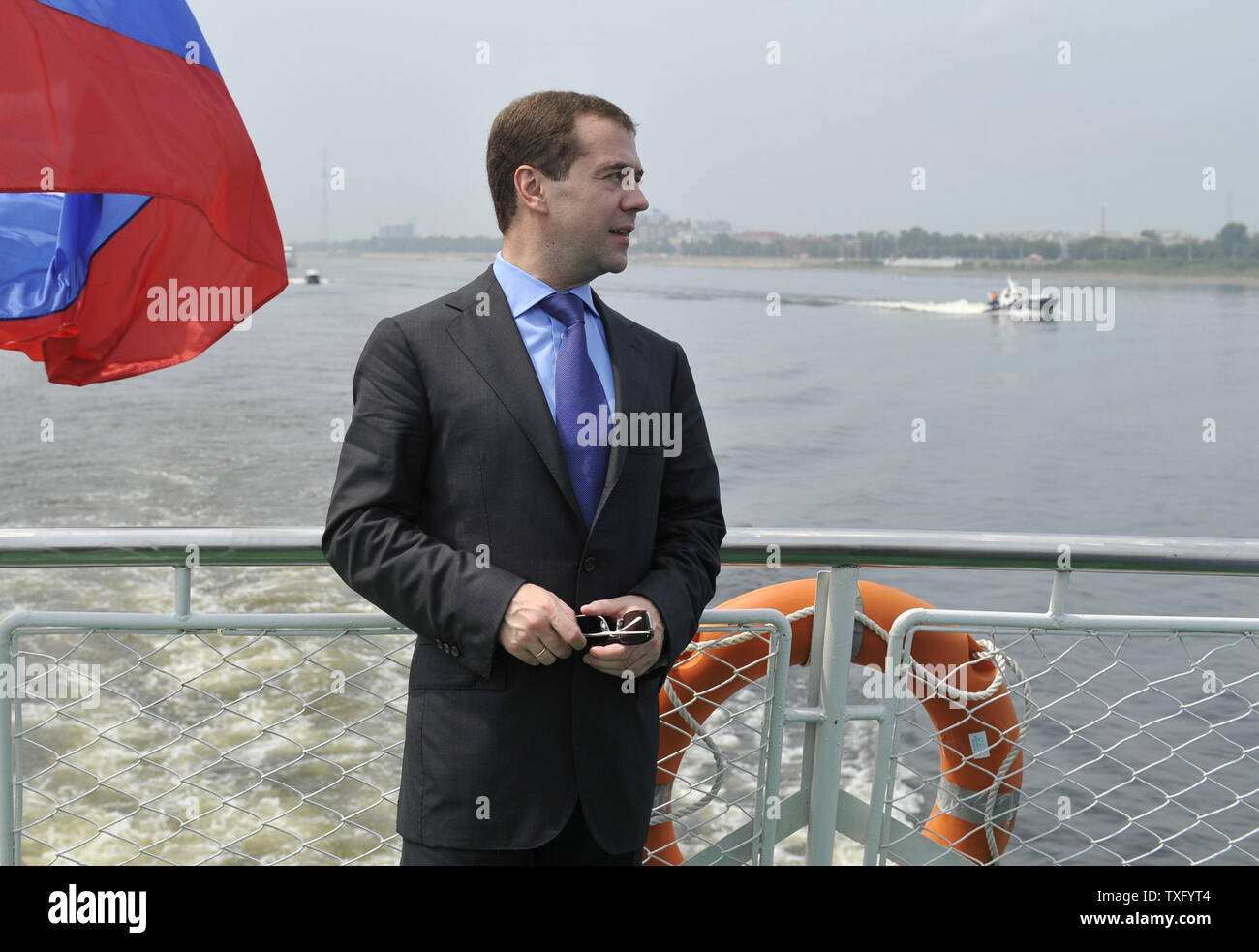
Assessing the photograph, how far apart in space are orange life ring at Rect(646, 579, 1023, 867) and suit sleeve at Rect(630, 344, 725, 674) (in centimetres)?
56

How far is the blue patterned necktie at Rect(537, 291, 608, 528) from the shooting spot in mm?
1686

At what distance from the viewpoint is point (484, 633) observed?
1.54 meters

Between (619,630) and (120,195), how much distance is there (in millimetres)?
2174

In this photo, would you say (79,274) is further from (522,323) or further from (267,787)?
(267,787)

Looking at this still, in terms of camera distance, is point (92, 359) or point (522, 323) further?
point (92, 359)

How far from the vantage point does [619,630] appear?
1576 mm

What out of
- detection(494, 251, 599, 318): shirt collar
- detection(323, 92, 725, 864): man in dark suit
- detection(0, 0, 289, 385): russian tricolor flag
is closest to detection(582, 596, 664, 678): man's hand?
detection(323, 92, 725, 864): man in dark suit

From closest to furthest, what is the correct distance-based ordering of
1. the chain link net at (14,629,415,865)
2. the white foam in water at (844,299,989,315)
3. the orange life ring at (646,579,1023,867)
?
1. the orange life ring at (646,579,1023,867)
2. the chain link net at (14,629,415,865)
3. the white foam in water at (844,299,989,315)

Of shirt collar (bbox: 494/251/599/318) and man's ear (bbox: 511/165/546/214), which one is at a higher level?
man's ear (bbox: 511/165/546/214)

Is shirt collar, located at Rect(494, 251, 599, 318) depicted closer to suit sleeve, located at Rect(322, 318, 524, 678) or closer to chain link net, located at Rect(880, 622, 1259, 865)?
suit sleeve, located at Rect(322, 318, 524, 678)

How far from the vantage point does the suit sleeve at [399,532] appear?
5.08 feet

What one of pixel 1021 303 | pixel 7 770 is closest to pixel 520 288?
pixel 7 770
